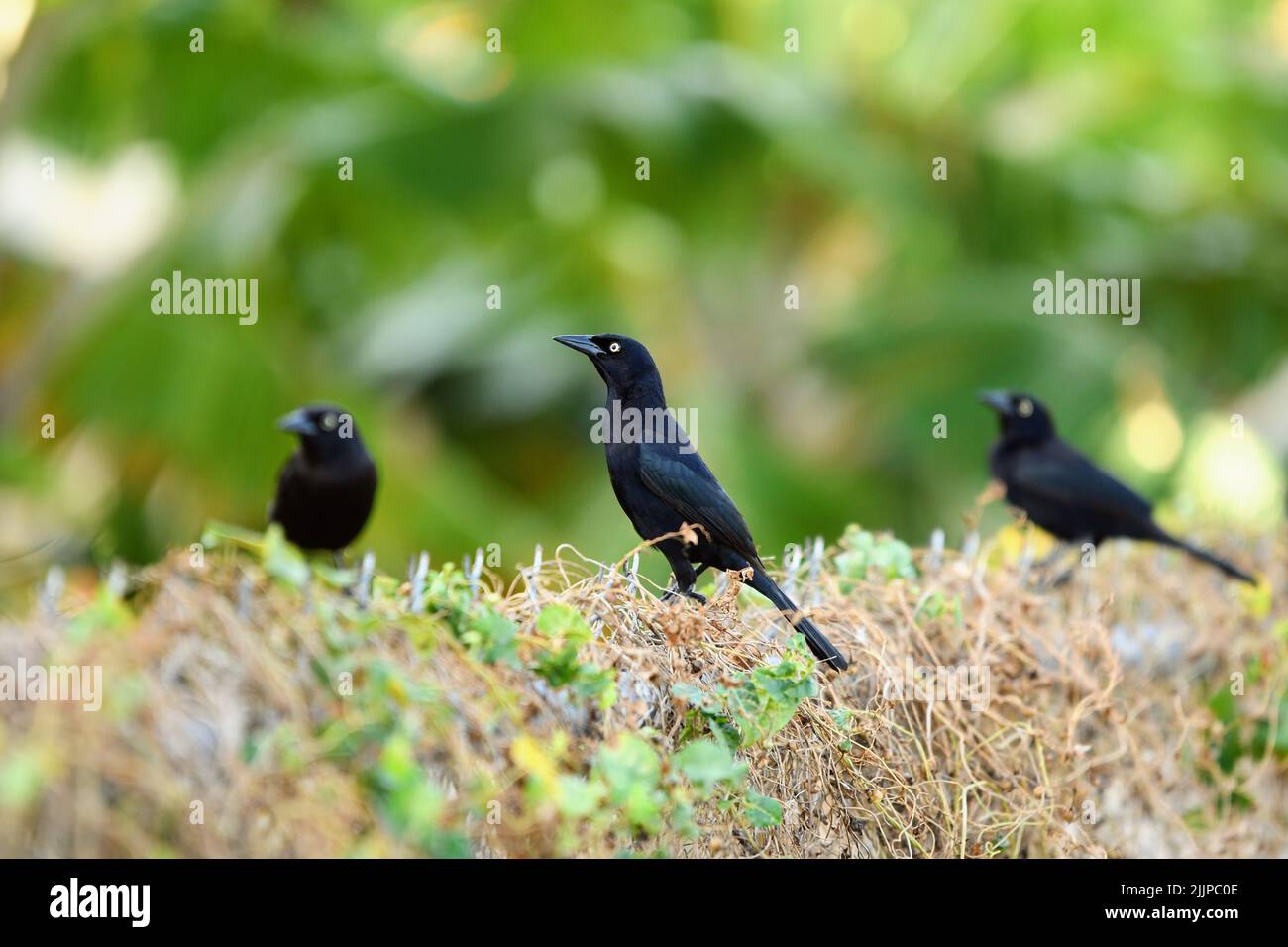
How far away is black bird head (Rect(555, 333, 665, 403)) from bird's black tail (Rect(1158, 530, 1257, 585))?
2547 millimetres

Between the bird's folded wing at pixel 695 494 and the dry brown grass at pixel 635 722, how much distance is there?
0.24 meters

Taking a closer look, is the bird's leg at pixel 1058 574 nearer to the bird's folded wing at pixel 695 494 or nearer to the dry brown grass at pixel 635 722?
the dry brown grass at pixel 635 722

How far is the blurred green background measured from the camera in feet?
34.2

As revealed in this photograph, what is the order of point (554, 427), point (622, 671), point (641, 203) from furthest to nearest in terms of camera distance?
1. point (554, 427)
2. point (641, 203)
3. point (622, 671)

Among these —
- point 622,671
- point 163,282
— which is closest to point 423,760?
point 622,671

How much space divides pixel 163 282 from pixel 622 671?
821cm

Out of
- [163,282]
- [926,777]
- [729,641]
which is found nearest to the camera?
[729,641]

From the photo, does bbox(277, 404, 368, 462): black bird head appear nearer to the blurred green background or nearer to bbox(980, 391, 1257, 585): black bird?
bbox(980, 391, 1257, 585): black bird

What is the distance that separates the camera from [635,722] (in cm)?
296

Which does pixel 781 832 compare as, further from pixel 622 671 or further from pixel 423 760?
pixel 423 760

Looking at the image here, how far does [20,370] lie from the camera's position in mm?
10430

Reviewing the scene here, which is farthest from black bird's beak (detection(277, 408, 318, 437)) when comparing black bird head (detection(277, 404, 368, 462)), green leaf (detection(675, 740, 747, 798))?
green leaf (detection(675, 740, 747, 798))

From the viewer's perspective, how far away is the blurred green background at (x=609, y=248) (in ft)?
34.2

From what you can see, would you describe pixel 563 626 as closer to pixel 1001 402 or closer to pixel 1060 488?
pixel 1060 488
